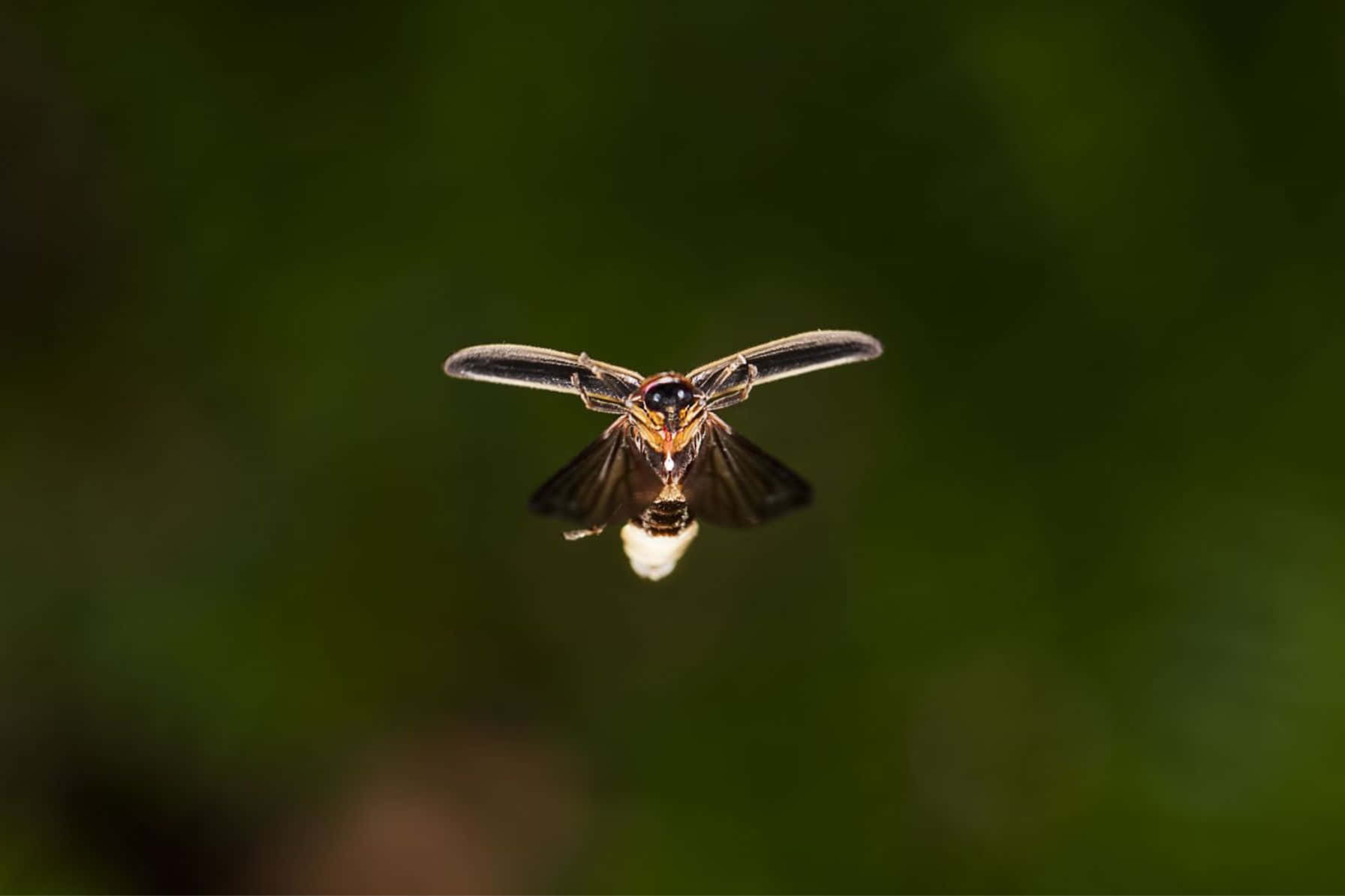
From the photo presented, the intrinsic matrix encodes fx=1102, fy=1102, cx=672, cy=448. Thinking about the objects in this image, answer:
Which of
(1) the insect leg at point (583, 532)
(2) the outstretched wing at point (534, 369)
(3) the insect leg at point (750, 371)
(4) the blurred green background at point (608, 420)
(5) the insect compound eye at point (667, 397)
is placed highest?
(4) the blurred green background at point (608, 420)

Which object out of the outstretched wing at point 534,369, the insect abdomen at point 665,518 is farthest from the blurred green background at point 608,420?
the outstretched wing at point 534,369

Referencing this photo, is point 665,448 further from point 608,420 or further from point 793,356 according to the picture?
point 608,420

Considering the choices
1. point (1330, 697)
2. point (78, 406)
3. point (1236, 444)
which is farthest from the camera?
point (78, 406)

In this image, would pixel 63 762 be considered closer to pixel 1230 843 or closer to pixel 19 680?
pixel 19 680

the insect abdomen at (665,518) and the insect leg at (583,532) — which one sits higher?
the insect abdomen at (665,518)

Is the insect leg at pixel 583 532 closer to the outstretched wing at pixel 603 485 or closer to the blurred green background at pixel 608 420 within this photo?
the outstretched wing at pixel 603 485

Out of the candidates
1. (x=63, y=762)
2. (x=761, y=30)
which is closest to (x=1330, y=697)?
(x=761, y=30)

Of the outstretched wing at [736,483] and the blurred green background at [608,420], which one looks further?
the blurred green background at [608,420]
